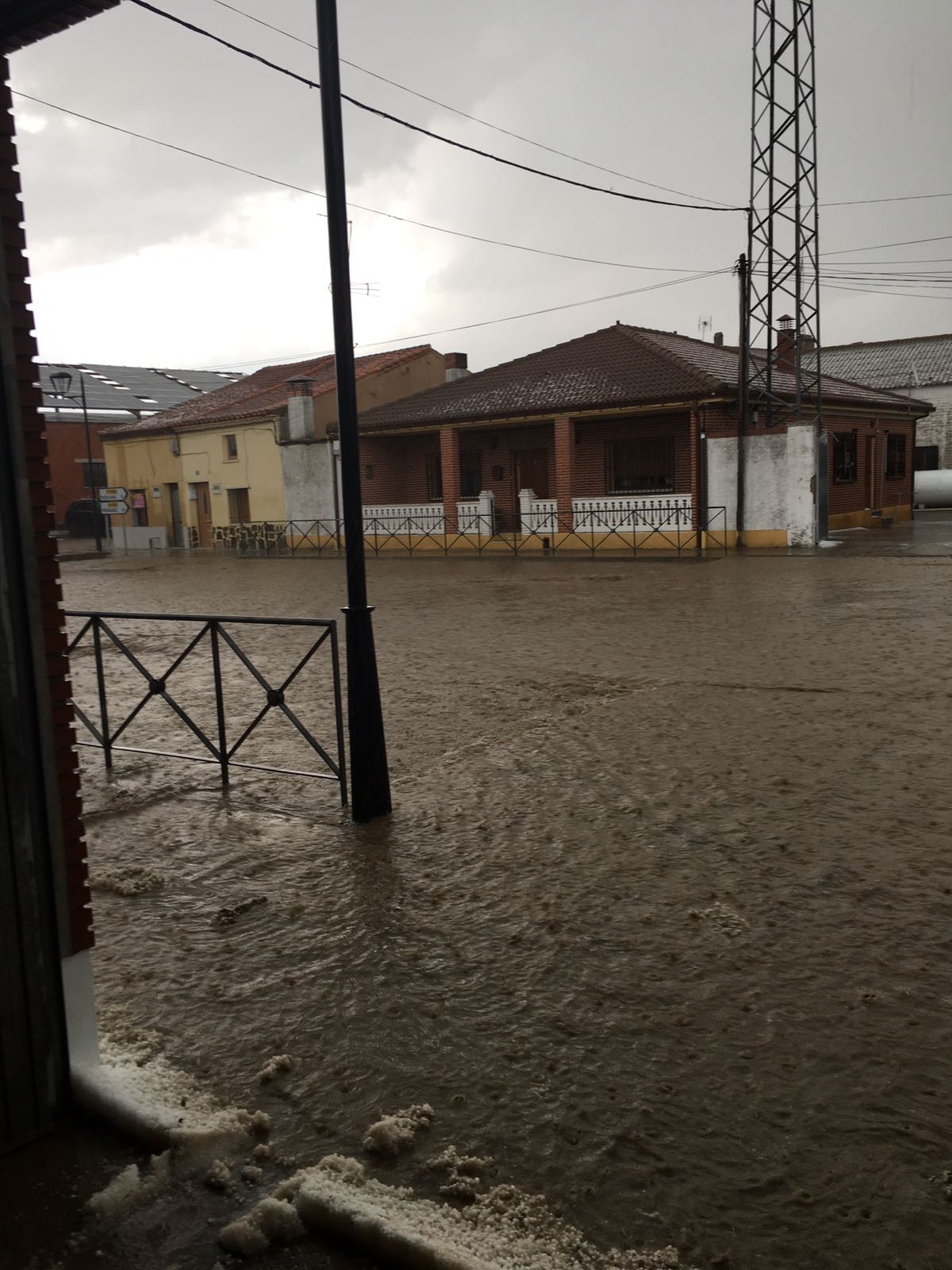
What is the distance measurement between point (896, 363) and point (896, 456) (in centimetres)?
1555

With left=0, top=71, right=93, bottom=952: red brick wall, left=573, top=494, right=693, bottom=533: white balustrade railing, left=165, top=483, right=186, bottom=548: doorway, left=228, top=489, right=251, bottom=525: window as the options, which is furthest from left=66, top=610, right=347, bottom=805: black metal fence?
left=165, top=483, right=186, bottom=548: doorway

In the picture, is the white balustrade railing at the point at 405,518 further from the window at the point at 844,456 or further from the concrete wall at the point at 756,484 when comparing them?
the window at the point at 844,456

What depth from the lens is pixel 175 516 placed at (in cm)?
3488

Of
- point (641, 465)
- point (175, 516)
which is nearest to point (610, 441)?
point (641, 465)

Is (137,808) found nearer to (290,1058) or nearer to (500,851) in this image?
(500,851)

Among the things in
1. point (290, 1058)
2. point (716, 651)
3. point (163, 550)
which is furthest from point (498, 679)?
point (163, 550)

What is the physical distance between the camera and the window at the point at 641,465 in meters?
24.6

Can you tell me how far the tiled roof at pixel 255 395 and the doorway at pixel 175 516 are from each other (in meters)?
2.08

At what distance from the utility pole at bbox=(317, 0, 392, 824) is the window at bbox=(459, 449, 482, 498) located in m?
23.3

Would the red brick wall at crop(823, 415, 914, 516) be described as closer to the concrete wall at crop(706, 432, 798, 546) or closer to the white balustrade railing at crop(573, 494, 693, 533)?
the concrete wall at crop(706, 432, 798, 546)

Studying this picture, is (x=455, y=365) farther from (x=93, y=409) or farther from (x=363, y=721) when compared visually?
(x=363, y=721)

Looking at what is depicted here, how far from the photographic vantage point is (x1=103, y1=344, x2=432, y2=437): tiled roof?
1249 inches

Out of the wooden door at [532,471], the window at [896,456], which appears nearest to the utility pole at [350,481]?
the wooden door at [532,471]

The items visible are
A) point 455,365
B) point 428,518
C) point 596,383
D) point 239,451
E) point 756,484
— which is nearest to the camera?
point 756,484
